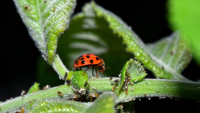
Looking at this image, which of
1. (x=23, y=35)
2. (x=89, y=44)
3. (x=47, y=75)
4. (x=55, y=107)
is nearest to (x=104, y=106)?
(x=55, y=107)

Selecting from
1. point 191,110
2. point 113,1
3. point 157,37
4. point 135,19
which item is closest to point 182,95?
point 191,110

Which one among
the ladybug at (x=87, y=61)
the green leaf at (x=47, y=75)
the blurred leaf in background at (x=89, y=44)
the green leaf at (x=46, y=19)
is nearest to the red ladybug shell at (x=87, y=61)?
the ladybug at (x=87, y=61)

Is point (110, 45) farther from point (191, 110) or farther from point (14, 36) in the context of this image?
point (14, 36)

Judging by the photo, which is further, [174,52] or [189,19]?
[174,52]

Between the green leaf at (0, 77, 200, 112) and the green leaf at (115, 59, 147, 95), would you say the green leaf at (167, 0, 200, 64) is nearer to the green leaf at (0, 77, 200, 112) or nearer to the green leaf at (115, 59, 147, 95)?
the green leaf at (115, 59, 147, 95)

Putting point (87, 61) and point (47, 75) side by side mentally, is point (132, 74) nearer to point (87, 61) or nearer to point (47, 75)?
point (87, 61)

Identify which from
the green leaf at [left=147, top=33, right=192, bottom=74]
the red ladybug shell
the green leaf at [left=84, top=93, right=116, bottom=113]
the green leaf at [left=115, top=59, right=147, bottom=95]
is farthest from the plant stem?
the green leaf at [left=147, top=33, right=192, bottom=74]

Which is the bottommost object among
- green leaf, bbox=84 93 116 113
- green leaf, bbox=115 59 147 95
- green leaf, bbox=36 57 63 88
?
green leaf, bbox=84 93 116 113
